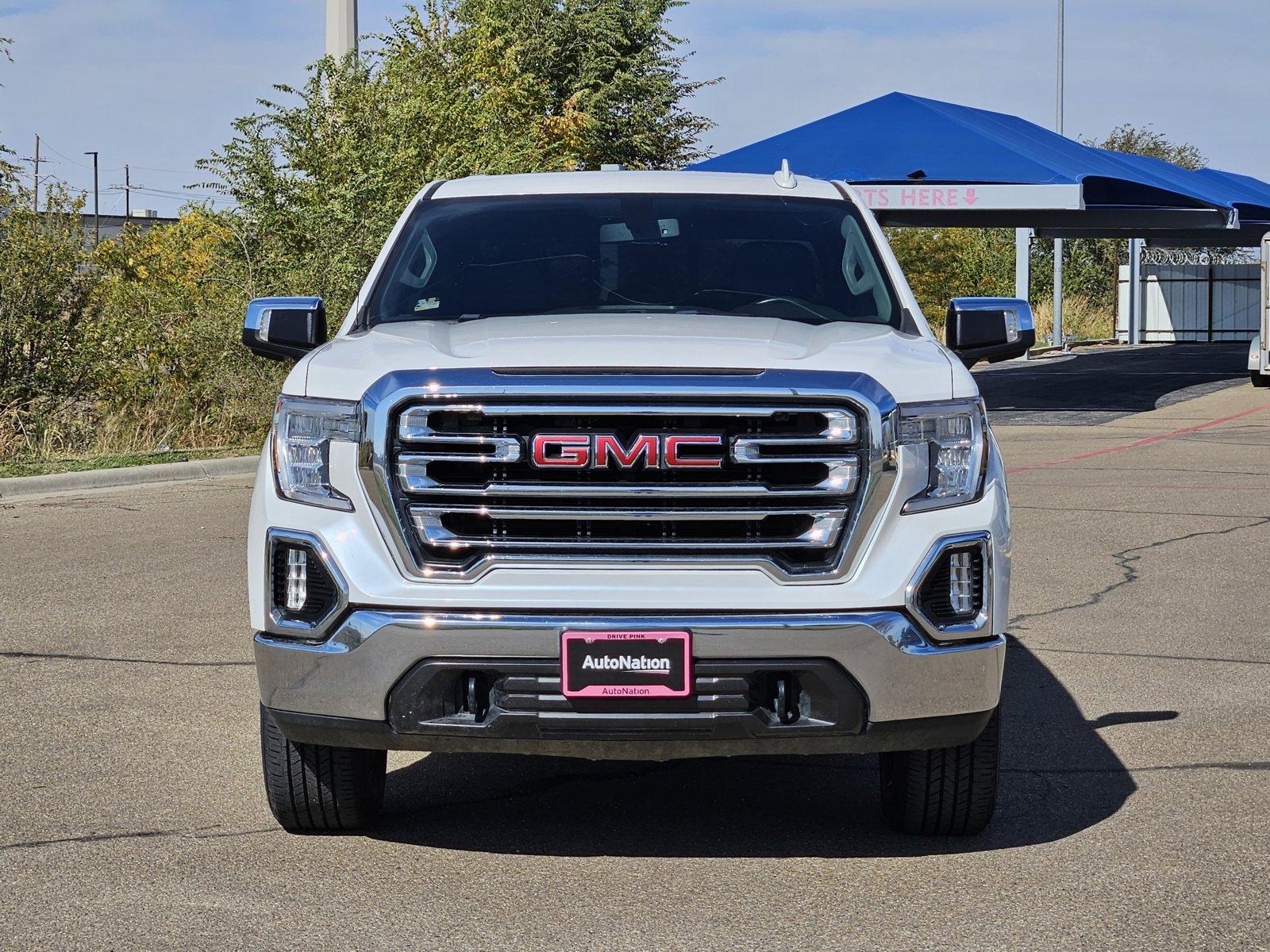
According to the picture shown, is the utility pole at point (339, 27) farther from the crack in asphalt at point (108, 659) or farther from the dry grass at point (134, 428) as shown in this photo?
the crack in asphalt at point (108, 659)

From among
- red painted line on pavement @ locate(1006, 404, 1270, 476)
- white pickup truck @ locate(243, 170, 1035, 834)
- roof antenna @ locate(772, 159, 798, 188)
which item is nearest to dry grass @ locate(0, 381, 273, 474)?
red painted line on pavement @ locate(1006, 404, 1270, 476)

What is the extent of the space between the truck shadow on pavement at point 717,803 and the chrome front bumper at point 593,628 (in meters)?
0.65

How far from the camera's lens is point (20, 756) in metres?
5.98

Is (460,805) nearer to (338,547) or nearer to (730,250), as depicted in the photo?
(338,547)

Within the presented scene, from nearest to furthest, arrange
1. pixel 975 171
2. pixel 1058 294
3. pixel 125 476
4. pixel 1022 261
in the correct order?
pixel 125 476 < pixel 975 171 < pixel 1022 261 < pixel 1058 294

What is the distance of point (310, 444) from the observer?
181 inches

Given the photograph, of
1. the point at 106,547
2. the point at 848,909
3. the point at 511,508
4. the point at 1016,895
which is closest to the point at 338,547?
the point at 511,508

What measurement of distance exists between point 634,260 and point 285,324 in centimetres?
122

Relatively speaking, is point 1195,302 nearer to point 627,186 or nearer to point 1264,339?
point 1264,339

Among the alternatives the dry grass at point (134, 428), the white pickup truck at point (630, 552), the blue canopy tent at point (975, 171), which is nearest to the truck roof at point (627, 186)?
the white pickup truck at point (630, 552)

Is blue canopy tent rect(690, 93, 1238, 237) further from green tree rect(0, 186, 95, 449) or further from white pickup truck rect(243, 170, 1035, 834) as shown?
white pickup truck rect(243, 170, 1035, 834)

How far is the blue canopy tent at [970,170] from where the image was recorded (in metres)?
25.9

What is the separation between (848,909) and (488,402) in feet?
5.27

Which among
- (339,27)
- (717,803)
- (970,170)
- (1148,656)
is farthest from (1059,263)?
(717,803)
